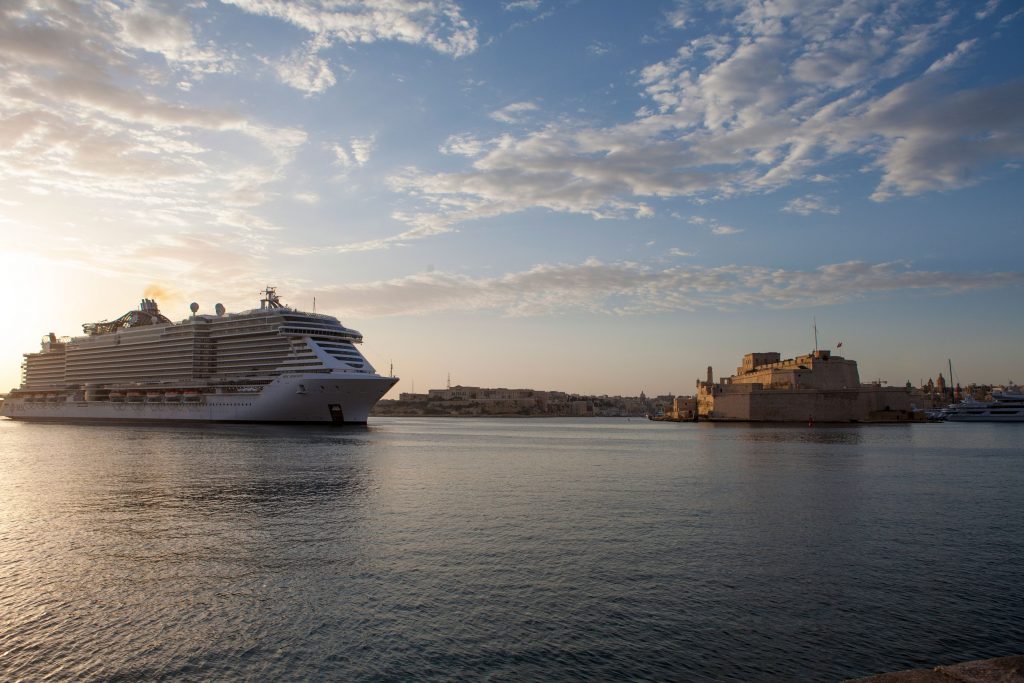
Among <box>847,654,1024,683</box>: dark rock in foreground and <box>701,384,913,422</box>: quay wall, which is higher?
<box>701,384,913,422</box>: quay wall

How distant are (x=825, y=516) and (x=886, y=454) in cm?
3320

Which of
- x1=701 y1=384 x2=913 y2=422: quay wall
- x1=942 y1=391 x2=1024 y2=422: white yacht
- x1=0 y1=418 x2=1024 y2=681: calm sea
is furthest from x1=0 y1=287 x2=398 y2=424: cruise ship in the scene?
x1=942 y1=391 x2=1024 y2=422: white yacht

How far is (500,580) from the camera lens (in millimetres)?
13828

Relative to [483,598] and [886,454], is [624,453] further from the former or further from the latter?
[483,598]

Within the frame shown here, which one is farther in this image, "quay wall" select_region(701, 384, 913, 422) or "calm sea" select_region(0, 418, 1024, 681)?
"quay wall" select_region(701, 384, 913, 422)

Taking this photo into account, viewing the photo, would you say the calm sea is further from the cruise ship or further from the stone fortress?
the stone fortress

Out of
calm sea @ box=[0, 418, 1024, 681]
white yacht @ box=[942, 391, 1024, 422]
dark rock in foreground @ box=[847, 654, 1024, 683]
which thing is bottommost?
calm sea @ box=[0, 418, 1024, 681]

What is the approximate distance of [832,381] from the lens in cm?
12200

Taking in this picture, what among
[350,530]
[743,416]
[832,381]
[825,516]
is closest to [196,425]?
[350,530]

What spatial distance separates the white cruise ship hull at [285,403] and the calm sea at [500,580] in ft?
146

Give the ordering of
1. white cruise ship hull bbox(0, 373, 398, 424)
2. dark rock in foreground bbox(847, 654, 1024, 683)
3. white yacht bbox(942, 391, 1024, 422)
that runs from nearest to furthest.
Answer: dark rock in foreground bbox(847, 654, 1024, 683) → white cruise ship hull bbox(0, 373, 398, 424) → white yacht bbox(942, 391, 1024, 422)

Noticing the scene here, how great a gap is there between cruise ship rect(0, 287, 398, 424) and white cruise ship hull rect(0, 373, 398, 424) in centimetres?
13

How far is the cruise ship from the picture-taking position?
75875 millimetres

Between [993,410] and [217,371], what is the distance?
15199 centimetres
